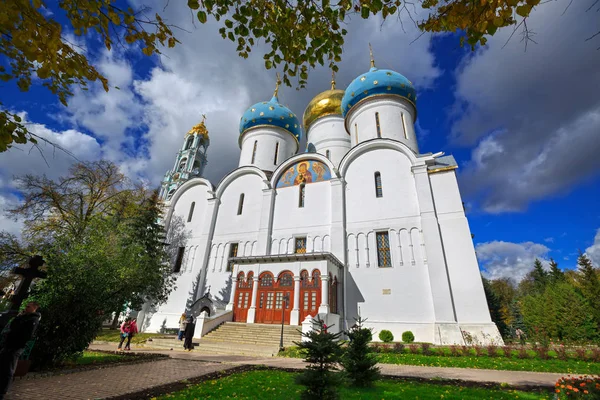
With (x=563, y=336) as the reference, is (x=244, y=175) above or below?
above

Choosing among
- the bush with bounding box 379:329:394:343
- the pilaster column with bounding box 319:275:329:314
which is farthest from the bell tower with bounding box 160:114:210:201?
the bush with bounding box 379:329:394:343

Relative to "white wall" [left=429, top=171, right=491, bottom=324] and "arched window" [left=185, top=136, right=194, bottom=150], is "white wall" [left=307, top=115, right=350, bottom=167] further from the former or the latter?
"arched window" [left=185, top=136, right=194, bottom=150]

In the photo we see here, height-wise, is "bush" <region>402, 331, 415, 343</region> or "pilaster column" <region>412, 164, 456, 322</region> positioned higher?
"pilaster column" <region>412, 164, 456, 322</region>

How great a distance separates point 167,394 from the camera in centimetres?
461

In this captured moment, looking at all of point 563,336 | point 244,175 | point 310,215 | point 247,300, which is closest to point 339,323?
point 247,300

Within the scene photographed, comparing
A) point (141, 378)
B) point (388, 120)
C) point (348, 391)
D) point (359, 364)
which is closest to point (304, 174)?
point (388, 120)

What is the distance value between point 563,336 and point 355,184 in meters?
18.3

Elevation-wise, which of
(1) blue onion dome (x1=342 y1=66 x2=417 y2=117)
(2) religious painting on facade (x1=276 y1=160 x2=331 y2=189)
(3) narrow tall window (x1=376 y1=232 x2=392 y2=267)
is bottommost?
(3) narrow tall window (x1=376 y1=232 x2=392 y2=267)

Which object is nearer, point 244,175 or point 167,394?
point 167,394

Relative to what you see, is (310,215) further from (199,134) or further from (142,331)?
(199,134)

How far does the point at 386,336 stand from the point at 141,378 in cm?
1104

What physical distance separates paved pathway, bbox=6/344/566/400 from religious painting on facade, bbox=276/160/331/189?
12721 mm

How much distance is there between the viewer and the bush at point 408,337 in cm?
1291

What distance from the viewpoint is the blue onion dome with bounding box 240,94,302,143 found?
2531 centimetres
